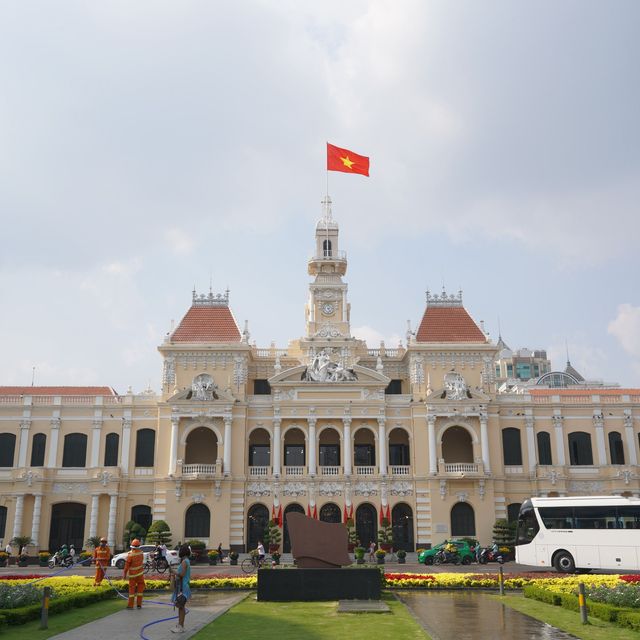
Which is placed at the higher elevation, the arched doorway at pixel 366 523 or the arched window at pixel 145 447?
the arched window at pixel 145 447

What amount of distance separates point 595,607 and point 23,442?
1710 inches

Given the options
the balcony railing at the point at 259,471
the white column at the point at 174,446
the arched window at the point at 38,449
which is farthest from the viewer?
the arched window at the point at 38,449

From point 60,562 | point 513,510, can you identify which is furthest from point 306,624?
point 513,510

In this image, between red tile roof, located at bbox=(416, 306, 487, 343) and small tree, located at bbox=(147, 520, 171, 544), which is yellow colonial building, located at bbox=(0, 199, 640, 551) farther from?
small tree, located at bbox=(147, 520, 171, 544)

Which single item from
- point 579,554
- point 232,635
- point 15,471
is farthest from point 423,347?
point 232,635

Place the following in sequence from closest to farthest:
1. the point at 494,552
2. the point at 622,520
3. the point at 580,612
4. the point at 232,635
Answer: the point at 232,635 → the point at 580,612 → the point at 622,520 → the point at 494,552

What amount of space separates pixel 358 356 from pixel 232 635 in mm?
39842

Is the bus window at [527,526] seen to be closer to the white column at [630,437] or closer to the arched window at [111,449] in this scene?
the white column at [630,437]

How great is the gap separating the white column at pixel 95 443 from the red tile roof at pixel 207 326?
26.7 feet

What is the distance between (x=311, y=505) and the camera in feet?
162

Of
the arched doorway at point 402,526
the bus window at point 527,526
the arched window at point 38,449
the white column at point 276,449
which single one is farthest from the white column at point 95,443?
the bus window at point 527,526

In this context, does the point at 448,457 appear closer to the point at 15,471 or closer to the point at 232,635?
the point at 15,471

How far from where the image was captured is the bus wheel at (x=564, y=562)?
3136cm

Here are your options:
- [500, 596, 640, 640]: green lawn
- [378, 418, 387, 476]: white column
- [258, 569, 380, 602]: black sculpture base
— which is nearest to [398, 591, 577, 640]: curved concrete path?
[500, 596, 640, 640]: green lawn
